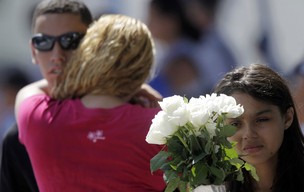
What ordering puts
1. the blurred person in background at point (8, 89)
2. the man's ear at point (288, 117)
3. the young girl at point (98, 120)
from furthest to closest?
the blurred person in background at point (8, 89) → the young girl at point (98, 120) → the man's ear at point (288, 117)

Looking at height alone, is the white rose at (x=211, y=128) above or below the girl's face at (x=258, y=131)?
above

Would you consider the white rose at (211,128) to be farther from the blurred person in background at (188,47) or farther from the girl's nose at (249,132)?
the blurred person in background at (188,47)

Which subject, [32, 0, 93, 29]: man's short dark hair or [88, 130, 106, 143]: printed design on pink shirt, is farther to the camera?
[32, 0, 93, 29]: man's short dark hair

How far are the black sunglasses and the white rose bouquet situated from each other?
114 centimetres

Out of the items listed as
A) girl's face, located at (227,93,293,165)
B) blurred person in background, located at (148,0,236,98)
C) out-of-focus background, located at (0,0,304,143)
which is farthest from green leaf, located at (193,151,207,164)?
blurred person in background, located at (148,0,236,98)

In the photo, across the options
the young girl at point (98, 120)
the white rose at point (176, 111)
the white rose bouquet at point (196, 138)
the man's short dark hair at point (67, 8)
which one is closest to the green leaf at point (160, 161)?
the white rose bouquet at point (196, 138)

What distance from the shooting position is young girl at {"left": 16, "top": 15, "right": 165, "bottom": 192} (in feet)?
9.98

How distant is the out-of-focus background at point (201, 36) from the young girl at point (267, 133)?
4.55 feet

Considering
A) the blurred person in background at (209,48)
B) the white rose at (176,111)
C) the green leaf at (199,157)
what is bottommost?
the blurred person in background at (209,48)

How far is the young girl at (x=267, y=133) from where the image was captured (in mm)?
2576

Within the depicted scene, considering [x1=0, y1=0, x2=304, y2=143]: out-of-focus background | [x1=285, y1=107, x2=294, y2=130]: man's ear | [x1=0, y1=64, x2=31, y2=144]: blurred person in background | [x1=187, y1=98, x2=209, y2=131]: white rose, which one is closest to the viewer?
[x1=187, y1=98, x2=209, y2=131]: white rose

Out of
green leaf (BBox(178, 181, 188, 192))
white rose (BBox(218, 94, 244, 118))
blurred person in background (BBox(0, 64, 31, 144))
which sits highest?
white rose (BBox(218, 94, 244, 118))

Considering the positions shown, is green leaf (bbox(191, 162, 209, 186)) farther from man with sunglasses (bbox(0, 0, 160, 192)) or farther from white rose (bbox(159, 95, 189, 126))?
man with sunglasses (bbox(0, 0, 160, 192))

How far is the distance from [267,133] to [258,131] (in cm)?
3
